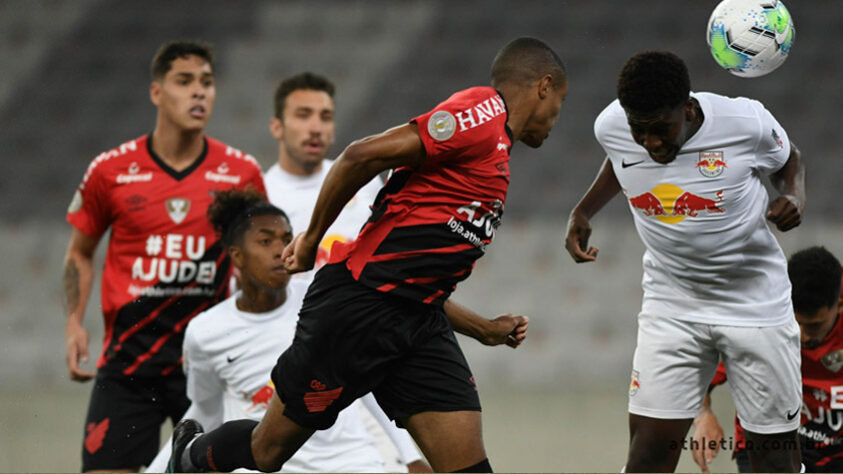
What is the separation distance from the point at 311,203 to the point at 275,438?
2.18m

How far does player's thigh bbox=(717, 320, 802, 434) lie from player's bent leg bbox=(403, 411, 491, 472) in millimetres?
1212

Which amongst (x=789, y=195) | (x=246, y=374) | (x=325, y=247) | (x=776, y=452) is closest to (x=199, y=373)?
(x=246, y=374)

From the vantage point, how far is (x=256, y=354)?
14.8ft

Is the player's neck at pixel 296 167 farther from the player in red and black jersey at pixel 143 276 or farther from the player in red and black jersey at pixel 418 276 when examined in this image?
the player in red and black jersey at pixel 418 276

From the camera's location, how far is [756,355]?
4090 millimetres

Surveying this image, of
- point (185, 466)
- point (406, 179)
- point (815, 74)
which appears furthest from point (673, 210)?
point (815, 74)

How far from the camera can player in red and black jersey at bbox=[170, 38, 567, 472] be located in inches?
134

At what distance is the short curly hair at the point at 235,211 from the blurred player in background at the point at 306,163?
571 mm

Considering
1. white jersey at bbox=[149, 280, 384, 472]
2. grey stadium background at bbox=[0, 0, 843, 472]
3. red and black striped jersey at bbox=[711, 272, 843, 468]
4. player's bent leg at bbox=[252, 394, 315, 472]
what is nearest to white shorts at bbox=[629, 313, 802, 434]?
red and black striped jersey at bbox=[711, 272, 843, 468]

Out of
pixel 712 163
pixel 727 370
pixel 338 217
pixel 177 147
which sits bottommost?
pixel 727 370

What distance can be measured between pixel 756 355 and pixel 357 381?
1.63m

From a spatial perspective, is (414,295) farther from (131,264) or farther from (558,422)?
(558,422)

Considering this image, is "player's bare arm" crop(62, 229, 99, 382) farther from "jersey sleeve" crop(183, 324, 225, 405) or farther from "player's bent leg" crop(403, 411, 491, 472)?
"player's bent leg" crop(403, 411, 491, 472)

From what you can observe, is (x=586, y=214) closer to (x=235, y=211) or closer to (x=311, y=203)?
(x=235, y=211)
